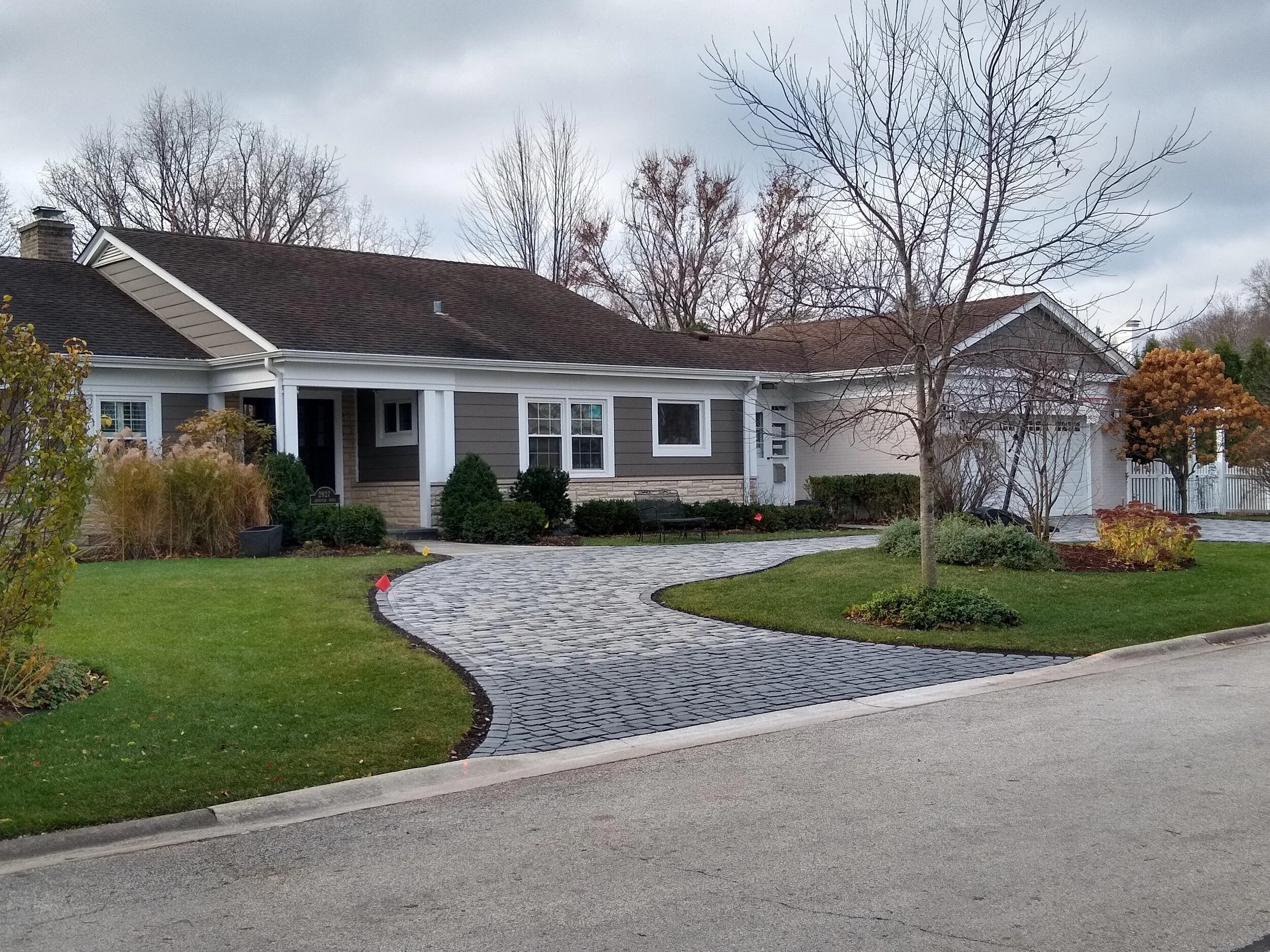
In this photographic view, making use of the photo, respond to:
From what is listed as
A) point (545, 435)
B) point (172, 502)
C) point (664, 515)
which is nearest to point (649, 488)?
point (545, 435)

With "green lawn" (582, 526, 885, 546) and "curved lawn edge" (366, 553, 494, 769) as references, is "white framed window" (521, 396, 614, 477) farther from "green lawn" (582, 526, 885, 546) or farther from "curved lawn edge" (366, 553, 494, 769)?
"curved lawn edge" (366, 553, 494, 769)

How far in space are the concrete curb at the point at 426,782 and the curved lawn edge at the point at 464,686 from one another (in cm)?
35

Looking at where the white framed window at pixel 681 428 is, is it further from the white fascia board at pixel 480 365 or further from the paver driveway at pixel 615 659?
the paver driveway at pixel 615 659

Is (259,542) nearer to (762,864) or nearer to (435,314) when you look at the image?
(435,314)

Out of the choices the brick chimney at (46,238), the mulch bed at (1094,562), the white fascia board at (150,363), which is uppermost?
the brick chimney at (46,238)

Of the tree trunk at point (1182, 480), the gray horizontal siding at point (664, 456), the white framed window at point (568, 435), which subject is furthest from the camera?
the tree trunk at point (1182, 480)

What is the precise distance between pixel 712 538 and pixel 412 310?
7.40 metres

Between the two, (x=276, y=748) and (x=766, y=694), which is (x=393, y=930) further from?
(x=766, y=694)

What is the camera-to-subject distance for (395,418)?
77.3ft

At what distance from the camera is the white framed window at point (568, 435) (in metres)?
23.7

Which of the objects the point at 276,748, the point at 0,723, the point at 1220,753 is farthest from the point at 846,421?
the point at 0,723

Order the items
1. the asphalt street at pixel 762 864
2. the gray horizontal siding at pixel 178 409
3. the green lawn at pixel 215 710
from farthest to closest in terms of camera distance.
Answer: the gray horizontal siding at pixel 178 409 < the green lawn at pixel 215 710 < the asphalt street at pixel 762 864

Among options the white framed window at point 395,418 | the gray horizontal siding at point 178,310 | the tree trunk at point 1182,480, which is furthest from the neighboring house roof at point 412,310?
the tree trunk at point 1182,480

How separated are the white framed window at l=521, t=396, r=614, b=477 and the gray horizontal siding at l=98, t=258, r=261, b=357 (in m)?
5.28
